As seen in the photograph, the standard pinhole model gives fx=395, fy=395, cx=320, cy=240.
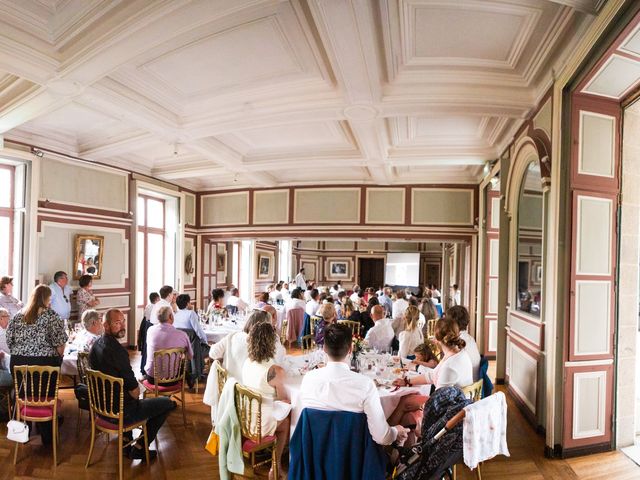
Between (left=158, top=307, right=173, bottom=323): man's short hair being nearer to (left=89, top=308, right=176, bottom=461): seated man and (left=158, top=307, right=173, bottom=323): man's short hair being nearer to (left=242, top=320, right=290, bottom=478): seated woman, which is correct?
(left=89, top=308, right=176, bottom=461): seated man

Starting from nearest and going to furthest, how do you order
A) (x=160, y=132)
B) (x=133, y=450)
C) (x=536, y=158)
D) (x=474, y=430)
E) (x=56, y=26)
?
(x=474, y=430)
(x=56, y=26)
(x=133, y=450)
(x=536, y=158)
(x=160, y=132)

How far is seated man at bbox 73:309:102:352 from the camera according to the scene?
3912 millimetres

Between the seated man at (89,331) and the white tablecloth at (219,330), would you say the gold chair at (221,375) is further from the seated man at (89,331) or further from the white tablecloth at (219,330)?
the white tablecloth at (219,330)

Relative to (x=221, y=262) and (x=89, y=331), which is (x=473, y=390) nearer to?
(x=89, y=331)

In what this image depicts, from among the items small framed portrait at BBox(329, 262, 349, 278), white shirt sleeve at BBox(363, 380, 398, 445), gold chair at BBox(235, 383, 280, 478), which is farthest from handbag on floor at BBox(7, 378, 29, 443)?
small framed portrait at BBox(329, 262, 349, 278)

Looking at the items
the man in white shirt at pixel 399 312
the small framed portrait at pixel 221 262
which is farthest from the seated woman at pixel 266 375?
the small framed portrait at pixel 221 262

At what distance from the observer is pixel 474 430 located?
2.02m

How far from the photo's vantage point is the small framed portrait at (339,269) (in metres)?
17.4

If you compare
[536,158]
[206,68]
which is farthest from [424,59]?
[206,68]

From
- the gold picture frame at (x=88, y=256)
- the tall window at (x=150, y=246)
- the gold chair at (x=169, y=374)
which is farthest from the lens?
the tall window at (x=150, y=246)

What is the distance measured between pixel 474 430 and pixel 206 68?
3.51 metres

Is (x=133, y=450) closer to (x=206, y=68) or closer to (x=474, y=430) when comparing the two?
(x=474, y=430)

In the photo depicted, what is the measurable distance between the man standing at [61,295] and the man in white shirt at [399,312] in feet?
15.3

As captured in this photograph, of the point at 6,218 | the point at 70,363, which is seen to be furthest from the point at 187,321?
the point at 6,218
